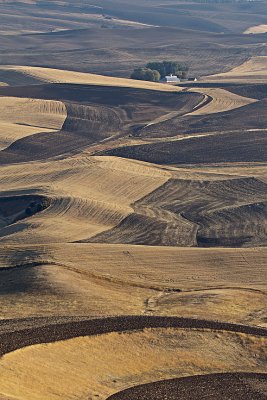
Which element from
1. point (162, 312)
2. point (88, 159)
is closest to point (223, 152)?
point (88, 159)

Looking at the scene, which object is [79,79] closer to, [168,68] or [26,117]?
[168,68]

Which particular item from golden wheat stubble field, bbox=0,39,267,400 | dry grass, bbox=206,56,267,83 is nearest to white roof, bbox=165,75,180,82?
dry grass, bbox=206,56,267,83

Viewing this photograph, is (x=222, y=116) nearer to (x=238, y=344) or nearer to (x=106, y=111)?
(x=106, y=111)

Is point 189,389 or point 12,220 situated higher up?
point 189,389

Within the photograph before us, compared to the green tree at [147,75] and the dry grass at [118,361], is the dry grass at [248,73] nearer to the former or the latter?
the green tree at [147,75]

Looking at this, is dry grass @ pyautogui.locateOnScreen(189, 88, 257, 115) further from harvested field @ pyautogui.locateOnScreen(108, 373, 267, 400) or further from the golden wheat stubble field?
harvested field @ pyautogui.locateOnScreen(108, 373, 267, 400)

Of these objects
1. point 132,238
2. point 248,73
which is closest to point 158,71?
point 248,73
